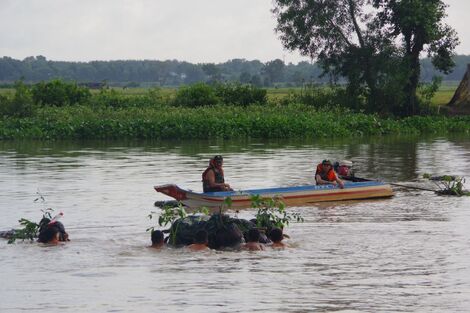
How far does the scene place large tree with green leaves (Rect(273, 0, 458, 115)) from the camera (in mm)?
57031

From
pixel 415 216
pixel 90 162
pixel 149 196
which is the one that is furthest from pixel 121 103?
pixel 415 216

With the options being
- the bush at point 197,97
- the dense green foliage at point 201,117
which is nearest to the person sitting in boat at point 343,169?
the dense green foliage at point 201,117

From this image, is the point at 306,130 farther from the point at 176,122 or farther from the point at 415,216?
the point at 415,216

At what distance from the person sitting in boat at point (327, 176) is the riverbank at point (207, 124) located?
25.0 m

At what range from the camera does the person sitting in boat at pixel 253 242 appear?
19.4 meters

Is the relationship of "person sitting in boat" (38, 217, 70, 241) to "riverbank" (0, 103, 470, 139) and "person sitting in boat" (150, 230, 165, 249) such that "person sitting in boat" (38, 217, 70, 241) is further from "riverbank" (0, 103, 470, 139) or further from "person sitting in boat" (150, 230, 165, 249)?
"riverbank" (0, 103, 470, 139)

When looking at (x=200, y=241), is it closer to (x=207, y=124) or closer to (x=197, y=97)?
(x=207, y=124)

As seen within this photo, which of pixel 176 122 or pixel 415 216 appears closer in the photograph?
pixel 415 216

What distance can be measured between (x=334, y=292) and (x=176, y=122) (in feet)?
121

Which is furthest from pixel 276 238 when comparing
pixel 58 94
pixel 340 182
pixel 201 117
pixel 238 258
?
pixel 58 94

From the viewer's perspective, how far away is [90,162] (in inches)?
1537

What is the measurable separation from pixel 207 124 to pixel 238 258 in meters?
33.5

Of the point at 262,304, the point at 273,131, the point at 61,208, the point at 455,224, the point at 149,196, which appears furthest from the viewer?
the point at 273,131

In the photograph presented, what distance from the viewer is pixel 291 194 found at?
25.8m
